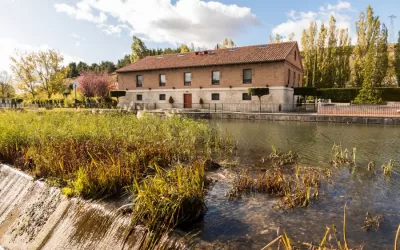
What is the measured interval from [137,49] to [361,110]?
4884cm

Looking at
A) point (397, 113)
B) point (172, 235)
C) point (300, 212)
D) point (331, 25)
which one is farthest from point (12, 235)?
point (331, 25)

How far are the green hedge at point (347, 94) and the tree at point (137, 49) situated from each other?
134ft

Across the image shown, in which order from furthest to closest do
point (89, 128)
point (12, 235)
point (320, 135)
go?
point (320, 135) → point (89, 128) → point (12, 235)

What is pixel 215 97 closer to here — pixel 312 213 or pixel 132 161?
pixel 132 161

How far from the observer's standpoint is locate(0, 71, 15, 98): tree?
54.9 metres

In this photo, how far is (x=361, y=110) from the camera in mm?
19438

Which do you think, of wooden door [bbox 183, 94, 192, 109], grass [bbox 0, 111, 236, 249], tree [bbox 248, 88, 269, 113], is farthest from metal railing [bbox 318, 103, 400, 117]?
wooden door [bbox 183, 94, 192, 109]

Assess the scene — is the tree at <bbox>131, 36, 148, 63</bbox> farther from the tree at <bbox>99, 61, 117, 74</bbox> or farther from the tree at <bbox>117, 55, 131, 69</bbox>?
the tree at <bbox>99, 61, 117, 74</bbox>

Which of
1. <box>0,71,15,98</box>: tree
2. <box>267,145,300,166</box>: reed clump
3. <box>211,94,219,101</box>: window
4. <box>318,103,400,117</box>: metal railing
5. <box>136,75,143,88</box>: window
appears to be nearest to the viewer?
<box>267,145,300,166</box>: reed clump

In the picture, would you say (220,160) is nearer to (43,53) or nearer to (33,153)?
(33,153)

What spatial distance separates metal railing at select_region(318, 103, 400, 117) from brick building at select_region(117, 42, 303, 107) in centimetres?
661

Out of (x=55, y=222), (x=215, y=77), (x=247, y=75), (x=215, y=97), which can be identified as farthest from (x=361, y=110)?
(x=55, y=222)

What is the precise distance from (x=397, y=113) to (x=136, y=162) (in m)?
18.7

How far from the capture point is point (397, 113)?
18188 millimetres
